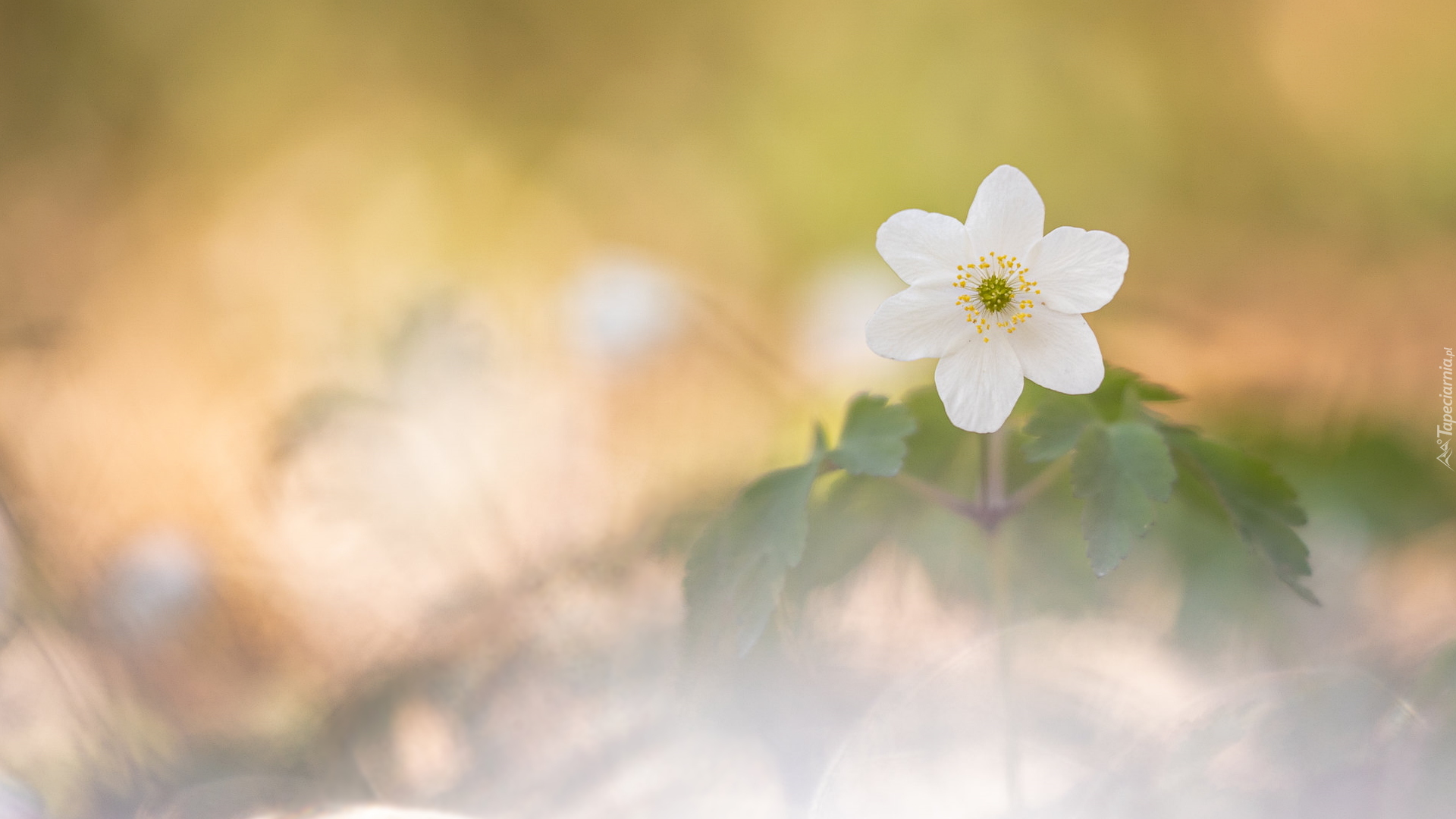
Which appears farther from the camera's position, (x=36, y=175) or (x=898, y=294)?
(x=36, y=175)

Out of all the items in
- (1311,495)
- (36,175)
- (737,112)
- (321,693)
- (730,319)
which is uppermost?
(36,175)

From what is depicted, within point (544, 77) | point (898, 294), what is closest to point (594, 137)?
point (544, 77)

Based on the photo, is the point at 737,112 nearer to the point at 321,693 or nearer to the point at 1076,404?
the point at 1076,404

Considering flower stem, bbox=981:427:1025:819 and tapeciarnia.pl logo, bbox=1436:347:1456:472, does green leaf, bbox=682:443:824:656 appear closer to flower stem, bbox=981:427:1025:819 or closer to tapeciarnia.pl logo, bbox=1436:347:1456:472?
flower stem, bbox=981:427:1025:819

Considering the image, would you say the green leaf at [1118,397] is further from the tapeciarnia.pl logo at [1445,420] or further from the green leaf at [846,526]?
the tapeciarnia.pl logo at [1445,420]

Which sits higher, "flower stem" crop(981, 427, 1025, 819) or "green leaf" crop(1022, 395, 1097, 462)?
"green leaf" crop(1022, 395, 1097, 462)

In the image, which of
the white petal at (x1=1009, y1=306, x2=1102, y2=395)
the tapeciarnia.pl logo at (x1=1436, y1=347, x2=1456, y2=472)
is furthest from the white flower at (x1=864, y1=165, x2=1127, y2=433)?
the tapeciarnia.pl logo at (x1=1436, y1=347, x2=1456, y2=472)

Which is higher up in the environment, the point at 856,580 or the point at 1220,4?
the point at 1220,4
